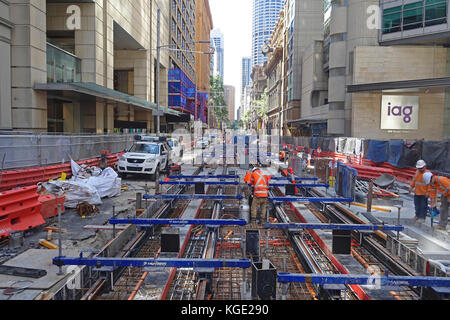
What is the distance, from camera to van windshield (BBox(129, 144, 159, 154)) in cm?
1981

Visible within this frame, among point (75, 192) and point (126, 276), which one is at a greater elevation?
point (75, 192)

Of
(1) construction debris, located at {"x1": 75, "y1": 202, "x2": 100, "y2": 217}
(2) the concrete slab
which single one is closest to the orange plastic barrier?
(2) the concrete slab

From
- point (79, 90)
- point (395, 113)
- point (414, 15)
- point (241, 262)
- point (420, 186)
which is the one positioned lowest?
point (241, 262)

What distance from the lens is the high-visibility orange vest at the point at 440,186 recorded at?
10.2 metres

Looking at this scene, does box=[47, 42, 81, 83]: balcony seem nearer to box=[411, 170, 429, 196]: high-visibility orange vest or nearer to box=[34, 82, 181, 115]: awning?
box=[34, 82, 181, 115]: awning

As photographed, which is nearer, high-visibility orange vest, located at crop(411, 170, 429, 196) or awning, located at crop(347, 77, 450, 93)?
high-visibility orange vest, located at crop(411, 170, 429, 196)

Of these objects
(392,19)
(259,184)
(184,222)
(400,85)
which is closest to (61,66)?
(259,184)

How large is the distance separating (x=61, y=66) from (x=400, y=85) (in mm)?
27273

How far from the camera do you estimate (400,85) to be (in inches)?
1256

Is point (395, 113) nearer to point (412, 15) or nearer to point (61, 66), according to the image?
point (412, 15)

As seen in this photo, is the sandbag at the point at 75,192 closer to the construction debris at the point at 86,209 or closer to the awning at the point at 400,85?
the construction debris at the point at 86,209

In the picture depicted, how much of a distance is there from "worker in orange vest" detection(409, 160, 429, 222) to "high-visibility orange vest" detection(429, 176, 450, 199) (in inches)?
6.7

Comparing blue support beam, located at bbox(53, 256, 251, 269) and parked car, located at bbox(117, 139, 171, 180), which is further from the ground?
parked car, located at bbox(117, 139, 171, 180)

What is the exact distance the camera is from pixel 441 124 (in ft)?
115
